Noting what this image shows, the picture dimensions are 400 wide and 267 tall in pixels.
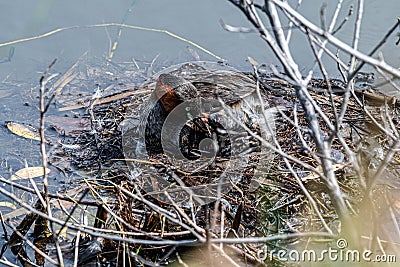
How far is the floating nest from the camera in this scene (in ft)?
7.50

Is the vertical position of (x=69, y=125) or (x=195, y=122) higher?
(x=69, y=125)

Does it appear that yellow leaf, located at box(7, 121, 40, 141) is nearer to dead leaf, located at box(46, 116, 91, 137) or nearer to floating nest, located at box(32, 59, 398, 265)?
dead leaf, located at box(46, 116, 91, 137)

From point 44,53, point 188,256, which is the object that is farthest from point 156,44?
point 188,256

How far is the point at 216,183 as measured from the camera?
2.86 metres

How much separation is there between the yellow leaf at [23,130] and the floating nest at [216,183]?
0.90 feet

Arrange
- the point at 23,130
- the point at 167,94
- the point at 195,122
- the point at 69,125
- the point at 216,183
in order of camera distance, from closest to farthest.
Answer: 1. the point at 216,183
2. the point at 195,122
3. the point at 167,94
4. the point at 23,130
5. the point at 69,125

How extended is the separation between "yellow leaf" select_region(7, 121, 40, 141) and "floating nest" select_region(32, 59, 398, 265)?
0.27m

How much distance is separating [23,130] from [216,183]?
176cm

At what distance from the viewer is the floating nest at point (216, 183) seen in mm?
2285

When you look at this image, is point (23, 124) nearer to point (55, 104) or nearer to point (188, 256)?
point (55, 104)

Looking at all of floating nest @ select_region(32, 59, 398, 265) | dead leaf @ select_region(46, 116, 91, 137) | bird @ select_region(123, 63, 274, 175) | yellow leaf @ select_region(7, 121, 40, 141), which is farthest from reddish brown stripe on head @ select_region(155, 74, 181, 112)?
yellow leaf @ select_region(7, 121, 40, 141)

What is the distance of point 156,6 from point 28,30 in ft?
4.60

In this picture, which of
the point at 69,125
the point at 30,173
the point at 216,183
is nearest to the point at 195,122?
the point at 216,183

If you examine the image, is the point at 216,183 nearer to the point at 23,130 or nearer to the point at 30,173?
the point at 30,173
